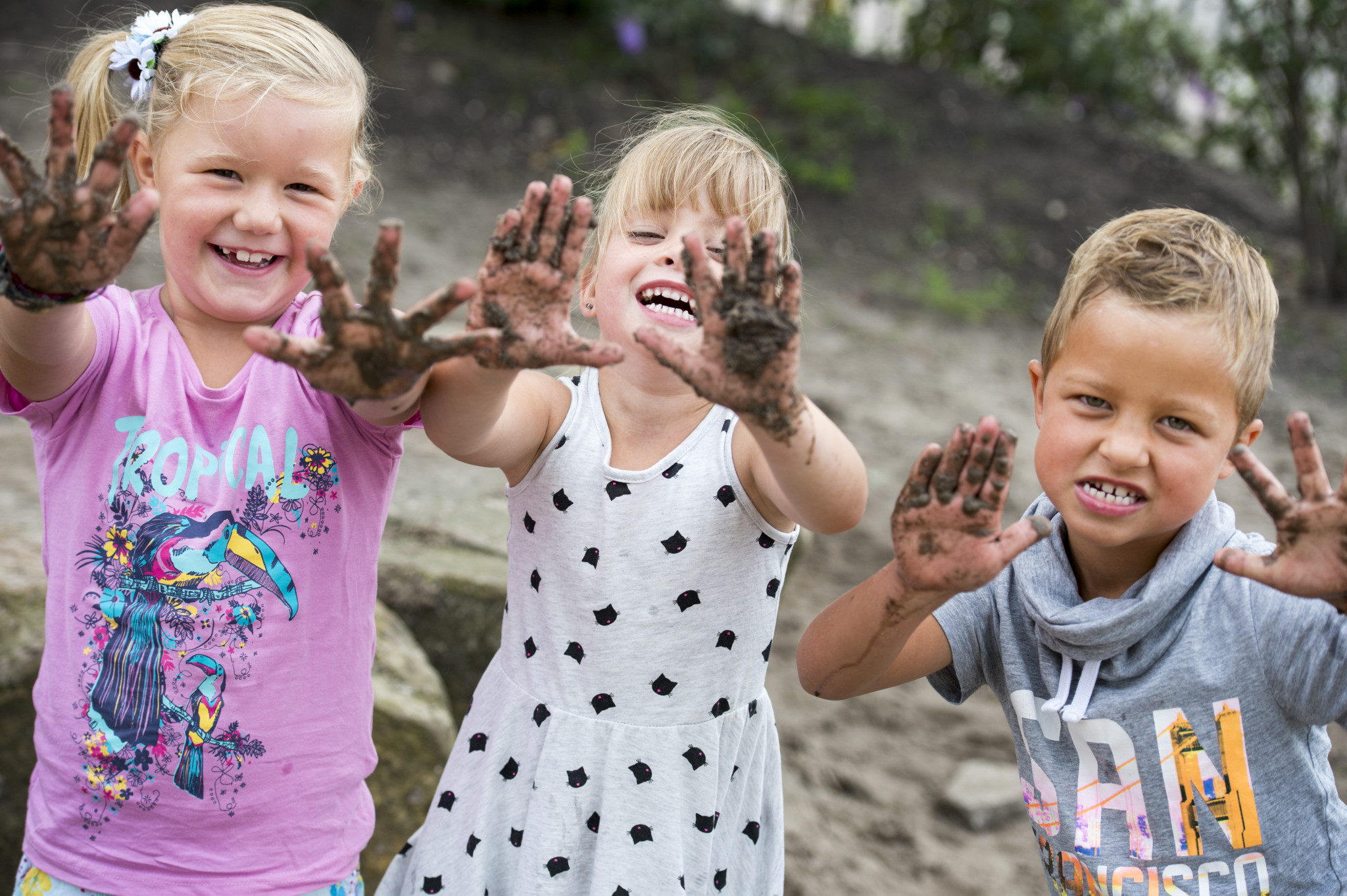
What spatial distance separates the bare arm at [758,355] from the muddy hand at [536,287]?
0.10m

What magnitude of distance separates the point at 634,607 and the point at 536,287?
53 cm

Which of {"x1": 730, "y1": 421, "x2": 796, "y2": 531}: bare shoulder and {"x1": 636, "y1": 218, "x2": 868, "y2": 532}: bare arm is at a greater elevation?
{"x1": 636, "y1": 218, "x2": 868, "y2": 532}: bare arm

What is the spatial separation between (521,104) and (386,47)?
948 mm

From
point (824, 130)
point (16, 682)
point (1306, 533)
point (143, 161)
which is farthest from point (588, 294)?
Answer: point (824, 130)

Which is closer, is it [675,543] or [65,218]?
[65,218]

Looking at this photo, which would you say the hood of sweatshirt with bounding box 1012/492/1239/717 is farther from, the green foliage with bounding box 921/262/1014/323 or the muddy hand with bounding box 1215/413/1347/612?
the green foliage with bounding box 921/262/1014/323

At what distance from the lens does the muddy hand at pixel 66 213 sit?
122 centimetres

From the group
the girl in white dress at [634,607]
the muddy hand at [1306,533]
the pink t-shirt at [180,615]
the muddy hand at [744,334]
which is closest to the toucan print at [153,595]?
the pink t-shirt at [180,615]

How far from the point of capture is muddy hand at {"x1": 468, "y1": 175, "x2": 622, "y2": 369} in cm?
131

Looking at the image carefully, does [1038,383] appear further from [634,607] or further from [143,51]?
[143,51]

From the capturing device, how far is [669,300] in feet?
5.36

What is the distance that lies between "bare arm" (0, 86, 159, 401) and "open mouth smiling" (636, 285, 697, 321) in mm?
649

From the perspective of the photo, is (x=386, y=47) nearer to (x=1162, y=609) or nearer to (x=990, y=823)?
(x=990, y=823)

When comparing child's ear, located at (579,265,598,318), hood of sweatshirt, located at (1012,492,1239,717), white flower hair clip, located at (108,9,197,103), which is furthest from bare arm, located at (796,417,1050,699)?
white flower hair clip, located at (108,9,197,103)
